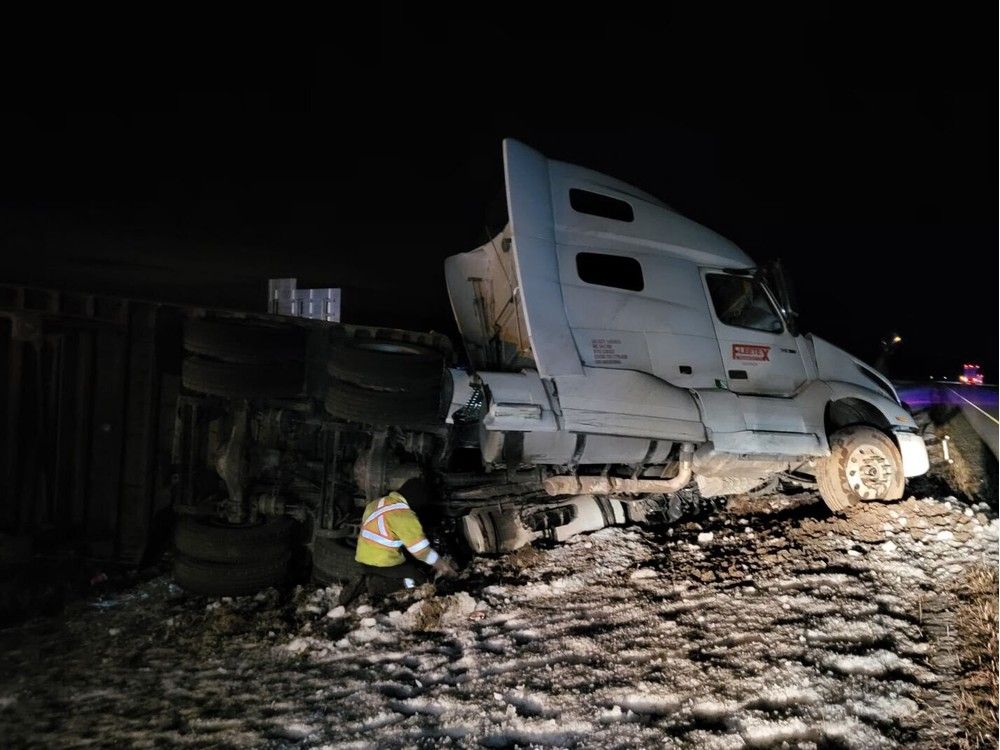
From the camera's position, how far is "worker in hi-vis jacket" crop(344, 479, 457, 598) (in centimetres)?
536

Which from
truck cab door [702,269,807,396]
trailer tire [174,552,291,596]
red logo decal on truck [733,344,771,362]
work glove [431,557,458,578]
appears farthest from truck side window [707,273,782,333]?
trailer tire [174,552,291,596]

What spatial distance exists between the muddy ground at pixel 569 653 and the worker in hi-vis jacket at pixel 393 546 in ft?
0.79

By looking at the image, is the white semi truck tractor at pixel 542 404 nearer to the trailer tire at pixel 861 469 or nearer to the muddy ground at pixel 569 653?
the trailer tire at pixel 861 469

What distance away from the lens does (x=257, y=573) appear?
570cm

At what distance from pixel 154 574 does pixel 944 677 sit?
602cm

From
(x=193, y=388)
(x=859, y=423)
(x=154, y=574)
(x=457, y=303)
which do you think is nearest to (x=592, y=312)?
(x=457, y=303)

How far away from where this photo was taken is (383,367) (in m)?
5.73

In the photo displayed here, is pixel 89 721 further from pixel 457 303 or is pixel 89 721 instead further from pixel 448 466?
pixel 457 303

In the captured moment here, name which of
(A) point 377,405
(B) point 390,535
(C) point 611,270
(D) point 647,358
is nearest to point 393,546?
(B) point 390,535

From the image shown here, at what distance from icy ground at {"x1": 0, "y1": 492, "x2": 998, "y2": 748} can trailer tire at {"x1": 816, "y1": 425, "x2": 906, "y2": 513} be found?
1.88 feet

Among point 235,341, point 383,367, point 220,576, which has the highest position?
point 235,341

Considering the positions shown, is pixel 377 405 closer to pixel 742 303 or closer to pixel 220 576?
pixel 220 576

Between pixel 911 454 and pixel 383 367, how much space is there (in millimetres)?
5274

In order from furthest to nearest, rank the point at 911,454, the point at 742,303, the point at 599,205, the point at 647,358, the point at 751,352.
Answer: the point at 742,303
the point at 751,352
the point at 911,454
the point at 599,205
the point at 647,358
